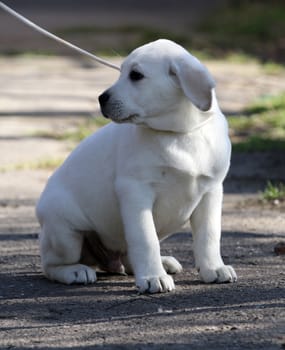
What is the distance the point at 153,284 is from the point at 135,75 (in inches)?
41.3

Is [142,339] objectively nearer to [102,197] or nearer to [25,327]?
[25,327]

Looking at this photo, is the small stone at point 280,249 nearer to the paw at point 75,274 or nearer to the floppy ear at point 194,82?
the paw at point 75,274

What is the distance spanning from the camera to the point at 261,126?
12172 millimetres

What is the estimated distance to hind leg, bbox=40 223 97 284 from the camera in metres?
5.80

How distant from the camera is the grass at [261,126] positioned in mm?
10720

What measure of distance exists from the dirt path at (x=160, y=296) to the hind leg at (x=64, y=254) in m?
0.07

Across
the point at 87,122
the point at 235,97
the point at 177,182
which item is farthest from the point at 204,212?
the point at 235,97

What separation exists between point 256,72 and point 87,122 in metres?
5.43

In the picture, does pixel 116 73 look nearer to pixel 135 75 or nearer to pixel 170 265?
pixel 170 265

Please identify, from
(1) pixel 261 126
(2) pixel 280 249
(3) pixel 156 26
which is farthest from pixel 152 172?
(3) pixel 156 26

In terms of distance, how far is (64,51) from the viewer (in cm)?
2044

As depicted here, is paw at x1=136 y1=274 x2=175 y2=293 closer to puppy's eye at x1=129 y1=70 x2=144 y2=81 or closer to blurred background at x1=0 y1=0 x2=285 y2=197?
puppy's eye at x1=129 y1=70 x2=144 y2=81

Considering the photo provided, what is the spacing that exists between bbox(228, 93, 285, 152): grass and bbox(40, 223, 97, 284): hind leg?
493 centimetres

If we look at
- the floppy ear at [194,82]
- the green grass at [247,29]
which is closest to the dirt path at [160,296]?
the floppy ear at [194,82]
